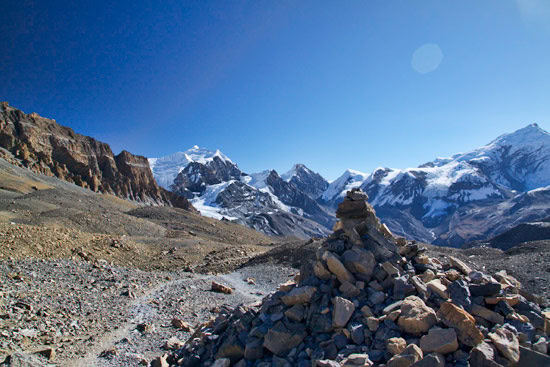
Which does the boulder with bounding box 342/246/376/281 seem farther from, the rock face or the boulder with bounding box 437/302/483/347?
the rock face

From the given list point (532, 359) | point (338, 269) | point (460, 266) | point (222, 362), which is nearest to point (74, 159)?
point (222, 362)

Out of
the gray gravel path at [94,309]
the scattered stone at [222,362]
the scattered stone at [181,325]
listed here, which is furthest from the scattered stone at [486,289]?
the scattered stone at [181,325]

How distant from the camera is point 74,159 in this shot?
12462 cm

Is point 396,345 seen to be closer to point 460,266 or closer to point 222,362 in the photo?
point 222,362

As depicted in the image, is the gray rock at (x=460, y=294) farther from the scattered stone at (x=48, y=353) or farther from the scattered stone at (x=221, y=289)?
the scattered stone at (x=221, y=289)

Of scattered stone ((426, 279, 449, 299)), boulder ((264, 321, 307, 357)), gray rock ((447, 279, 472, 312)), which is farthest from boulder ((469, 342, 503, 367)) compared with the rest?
boulder ((264, 321, 307, 357))

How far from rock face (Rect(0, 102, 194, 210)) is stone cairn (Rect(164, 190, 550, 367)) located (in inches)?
4378

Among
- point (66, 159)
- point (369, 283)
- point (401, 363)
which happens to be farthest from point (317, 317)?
point (66, 159)

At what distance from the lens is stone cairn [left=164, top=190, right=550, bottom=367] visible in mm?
6883

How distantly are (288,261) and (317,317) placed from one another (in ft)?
83.6

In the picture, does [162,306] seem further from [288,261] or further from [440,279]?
[288,261]

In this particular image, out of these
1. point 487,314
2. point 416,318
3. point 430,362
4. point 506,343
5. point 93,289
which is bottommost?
Answer: point 506,343

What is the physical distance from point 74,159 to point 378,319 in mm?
145354

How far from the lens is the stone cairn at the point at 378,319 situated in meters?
6.88
